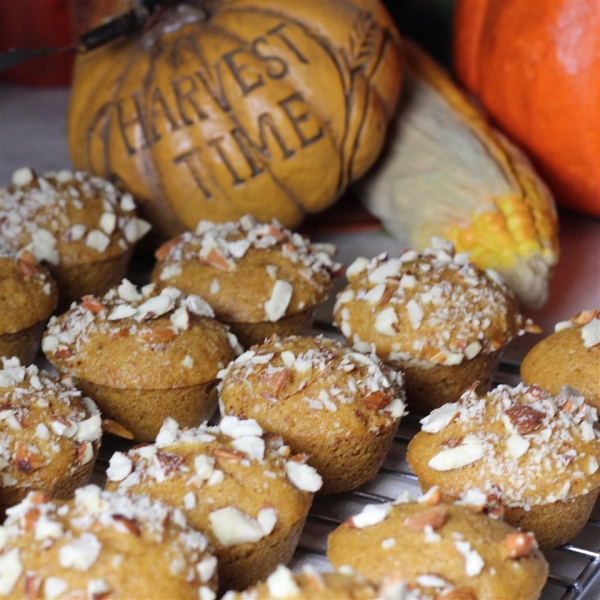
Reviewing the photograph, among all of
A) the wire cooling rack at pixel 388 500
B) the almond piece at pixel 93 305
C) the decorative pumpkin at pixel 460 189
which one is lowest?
the wire cooling rack at pixel 388 500

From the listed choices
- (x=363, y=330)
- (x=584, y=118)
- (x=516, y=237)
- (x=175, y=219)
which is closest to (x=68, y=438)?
(x=363, y=330)

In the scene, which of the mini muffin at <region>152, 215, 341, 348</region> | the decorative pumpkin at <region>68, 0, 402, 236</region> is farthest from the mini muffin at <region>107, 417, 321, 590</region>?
the decorative pumpkin at <region>68, 0, 402, 236</region>

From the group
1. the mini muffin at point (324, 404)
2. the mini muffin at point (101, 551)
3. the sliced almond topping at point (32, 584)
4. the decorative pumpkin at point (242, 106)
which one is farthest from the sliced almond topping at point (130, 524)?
the decorative pumpkin at point (242, 106)

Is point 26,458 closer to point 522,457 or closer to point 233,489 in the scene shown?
point 233,489

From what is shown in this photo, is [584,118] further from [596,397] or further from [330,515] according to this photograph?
[330,515]

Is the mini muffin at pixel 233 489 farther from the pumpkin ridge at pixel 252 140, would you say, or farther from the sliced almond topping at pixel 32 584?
the pumpkin ridge at pixel 252 140

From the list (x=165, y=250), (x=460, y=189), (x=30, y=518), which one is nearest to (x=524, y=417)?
(x=30, y=518)
